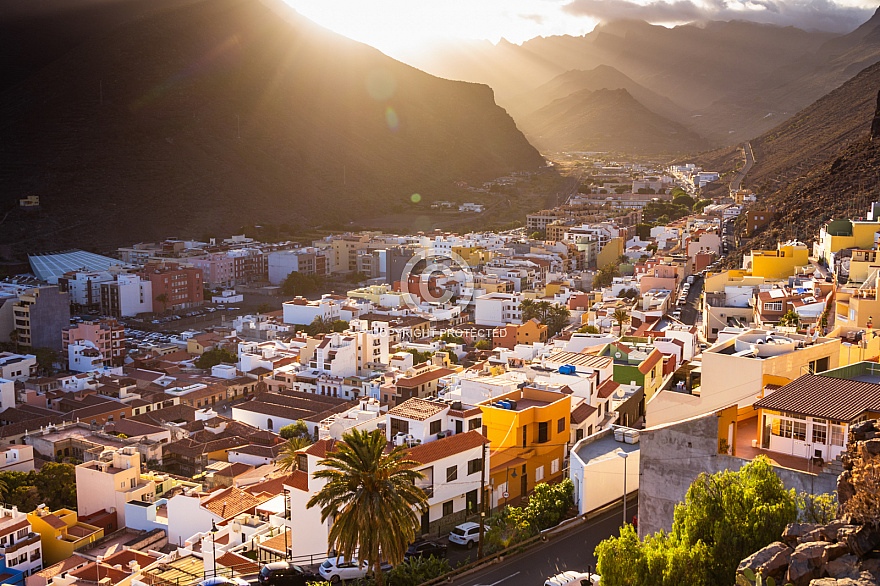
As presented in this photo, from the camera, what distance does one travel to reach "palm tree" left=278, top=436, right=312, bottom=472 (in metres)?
12.8

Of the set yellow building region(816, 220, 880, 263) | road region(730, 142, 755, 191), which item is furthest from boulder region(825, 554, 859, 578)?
road region(730, 142, 755, 191)

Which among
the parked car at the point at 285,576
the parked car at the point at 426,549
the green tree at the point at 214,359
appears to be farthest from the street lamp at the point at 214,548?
the green tree at the point at 214,359

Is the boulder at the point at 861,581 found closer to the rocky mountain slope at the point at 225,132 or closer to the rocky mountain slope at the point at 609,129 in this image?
the rocky mountain slope at the point at 225,132

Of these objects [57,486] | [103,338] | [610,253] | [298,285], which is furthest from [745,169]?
[57,486]

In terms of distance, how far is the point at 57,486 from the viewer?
→ 48.5 feet

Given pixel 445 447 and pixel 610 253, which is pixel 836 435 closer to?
pixel 445 447

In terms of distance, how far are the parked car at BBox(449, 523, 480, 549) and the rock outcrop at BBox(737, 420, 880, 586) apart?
4161mm

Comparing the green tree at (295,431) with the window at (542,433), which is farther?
the green tree at (295,431)

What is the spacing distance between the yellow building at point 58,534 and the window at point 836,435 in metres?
11.1

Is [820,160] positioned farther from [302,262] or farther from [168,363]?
[168,363]

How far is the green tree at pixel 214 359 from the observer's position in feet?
79.6

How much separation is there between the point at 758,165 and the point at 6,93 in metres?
63.7

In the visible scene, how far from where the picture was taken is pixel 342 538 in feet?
22.4

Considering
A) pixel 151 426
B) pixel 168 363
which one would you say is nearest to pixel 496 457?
pixel 151 426
